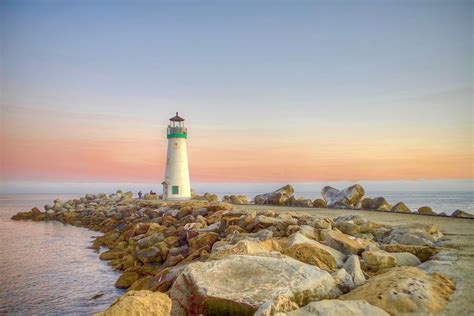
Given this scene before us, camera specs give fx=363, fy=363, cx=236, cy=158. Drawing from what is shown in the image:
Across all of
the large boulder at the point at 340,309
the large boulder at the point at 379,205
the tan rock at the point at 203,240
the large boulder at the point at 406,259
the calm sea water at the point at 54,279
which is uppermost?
the large boulder at the point at 340,309

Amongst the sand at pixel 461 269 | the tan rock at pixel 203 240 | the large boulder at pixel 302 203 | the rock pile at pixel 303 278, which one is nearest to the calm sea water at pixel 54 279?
the rock pile at pixel 303 278

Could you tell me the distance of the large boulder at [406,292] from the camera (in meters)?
3.89

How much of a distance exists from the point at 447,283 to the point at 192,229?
884 centimetres

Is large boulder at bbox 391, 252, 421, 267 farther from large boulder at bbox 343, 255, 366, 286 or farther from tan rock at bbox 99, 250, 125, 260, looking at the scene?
tan rock at bbox 99, 250, 125, 260

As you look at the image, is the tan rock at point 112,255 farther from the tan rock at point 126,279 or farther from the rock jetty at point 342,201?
the rock jetty at point 342,201

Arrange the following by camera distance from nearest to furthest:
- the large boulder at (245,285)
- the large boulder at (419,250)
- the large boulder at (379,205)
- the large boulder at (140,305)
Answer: the large boulder at (140,305) → the large boulder at (245,285) → the large boulder at (419,250) → the large boulder at (379,205)

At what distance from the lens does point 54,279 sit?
12.8 meters

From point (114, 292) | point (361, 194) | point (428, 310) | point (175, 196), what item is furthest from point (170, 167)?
point (428, 310)

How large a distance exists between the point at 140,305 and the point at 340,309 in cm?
208

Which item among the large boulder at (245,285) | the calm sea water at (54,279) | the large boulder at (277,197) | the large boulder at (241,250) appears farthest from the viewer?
the large boulder at (277,197)

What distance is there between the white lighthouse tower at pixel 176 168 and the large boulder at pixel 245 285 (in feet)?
81.5

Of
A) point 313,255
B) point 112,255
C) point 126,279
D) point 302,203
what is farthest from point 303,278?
point 302,203

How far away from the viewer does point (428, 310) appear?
385 centimetres

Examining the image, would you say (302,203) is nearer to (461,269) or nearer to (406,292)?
(461,269)
